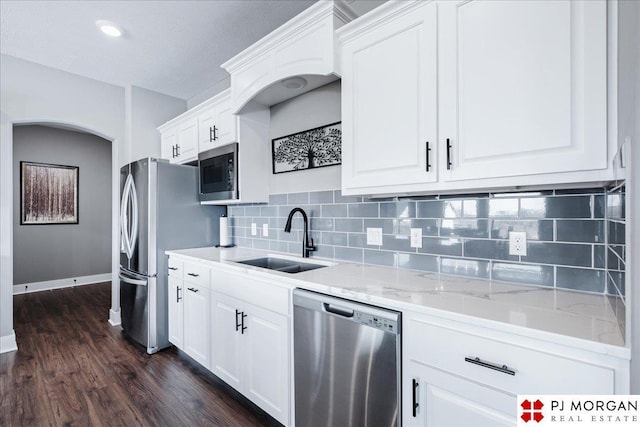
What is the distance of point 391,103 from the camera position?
156 centimetres

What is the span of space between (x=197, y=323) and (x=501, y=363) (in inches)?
83.1

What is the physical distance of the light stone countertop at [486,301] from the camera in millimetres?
891

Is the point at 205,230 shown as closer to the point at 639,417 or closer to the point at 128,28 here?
the point at 128,28

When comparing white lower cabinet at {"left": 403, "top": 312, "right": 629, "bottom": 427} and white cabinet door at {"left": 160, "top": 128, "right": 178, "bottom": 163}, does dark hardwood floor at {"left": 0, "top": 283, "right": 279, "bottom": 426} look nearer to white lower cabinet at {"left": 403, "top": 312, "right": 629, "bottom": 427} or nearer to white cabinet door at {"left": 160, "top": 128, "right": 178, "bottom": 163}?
white lower cabinet at {"left": 403, "top": 312, "right": 629, "bottom": 427}

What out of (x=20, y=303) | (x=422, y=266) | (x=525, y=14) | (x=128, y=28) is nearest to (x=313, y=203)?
(x=422, y=266)

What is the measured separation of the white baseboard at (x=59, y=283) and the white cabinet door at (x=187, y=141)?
3.63 m

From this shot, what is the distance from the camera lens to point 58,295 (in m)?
4.78

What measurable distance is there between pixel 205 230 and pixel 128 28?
1844 millimetres

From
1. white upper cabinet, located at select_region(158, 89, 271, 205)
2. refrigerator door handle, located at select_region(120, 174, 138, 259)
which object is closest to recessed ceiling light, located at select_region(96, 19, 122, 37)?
white upper cabinet, located at select_region(158, 89, 271, 205)

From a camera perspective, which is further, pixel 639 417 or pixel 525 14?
pixel 525 14

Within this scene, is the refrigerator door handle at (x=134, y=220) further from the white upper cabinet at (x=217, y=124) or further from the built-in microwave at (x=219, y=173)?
the white upper cabinet at (x=217, y=124)

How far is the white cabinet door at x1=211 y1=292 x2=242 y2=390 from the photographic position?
2.00 m

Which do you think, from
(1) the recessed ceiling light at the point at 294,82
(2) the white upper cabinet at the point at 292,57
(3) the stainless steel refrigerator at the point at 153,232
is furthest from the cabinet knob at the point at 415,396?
(3) the stainless steel refrigerator at the point at 153,232

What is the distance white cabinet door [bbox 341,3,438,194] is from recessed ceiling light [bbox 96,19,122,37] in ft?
6.89
